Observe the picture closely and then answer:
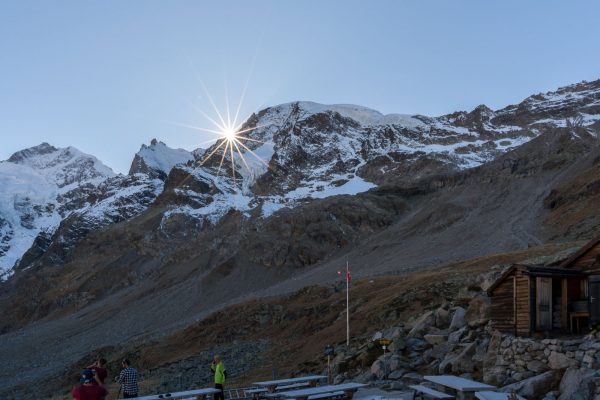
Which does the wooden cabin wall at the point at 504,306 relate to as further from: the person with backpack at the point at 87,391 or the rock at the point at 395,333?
the person with backpack at the point at 87,391

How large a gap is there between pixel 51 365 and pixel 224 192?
337 feet

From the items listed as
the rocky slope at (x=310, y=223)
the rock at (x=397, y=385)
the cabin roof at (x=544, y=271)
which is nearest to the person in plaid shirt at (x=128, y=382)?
the rock at (x=397, y=385)

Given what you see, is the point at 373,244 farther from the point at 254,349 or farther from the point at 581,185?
the point at 254,349

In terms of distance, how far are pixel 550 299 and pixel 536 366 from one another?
3148 mm

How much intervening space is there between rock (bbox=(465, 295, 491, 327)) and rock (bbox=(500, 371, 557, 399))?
5083mm

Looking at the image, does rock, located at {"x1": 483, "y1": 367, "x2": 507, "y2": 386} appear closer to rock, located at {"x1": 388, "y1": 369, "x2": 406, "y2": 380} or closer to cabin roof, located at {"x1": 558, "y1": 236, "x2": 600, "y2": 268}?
rock, located at {"x1": 388, "y1": 369, "x2": 406, "y2": 380}

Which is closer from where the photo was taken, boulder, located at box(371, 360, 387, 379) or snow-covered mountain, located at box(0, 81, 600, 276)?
boulder, located at box(371, 360, 387, 379)

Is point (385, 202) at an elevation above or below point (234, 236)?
above

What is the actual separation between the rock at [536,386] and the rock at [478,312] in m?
5.08

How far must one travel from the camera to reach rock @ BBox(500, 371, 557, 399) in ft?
51.1

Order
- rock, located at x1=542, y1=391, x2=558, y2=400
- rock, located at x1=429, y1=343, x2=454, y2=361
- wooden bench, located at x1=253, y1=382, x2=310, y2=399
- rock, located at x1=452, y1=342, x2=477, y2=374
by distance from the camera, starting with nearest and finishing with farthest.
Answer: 1. rock, located at x1=542, y1=391, x2=558, y2=400
2. wooden bench, located at x1=253, y1=382, x2=310, y2=399
3. rock, located at x1=452, y1=342, x2=477, y2=374
4. rock, located at x1=429, y1=343, x2=454, y2=361

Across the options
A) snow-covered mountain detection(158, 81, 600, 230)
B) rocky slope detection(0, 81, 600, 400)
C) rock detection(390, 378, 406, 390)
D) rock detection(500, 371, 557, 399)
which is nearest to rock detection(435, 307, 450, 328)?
rock detection(390, 378, 406, 390)

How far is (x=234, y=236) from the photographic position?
114062 mm

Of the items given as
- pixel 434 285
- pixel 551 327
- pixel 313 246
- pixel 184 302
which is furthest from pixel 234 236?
pixel 551 327
